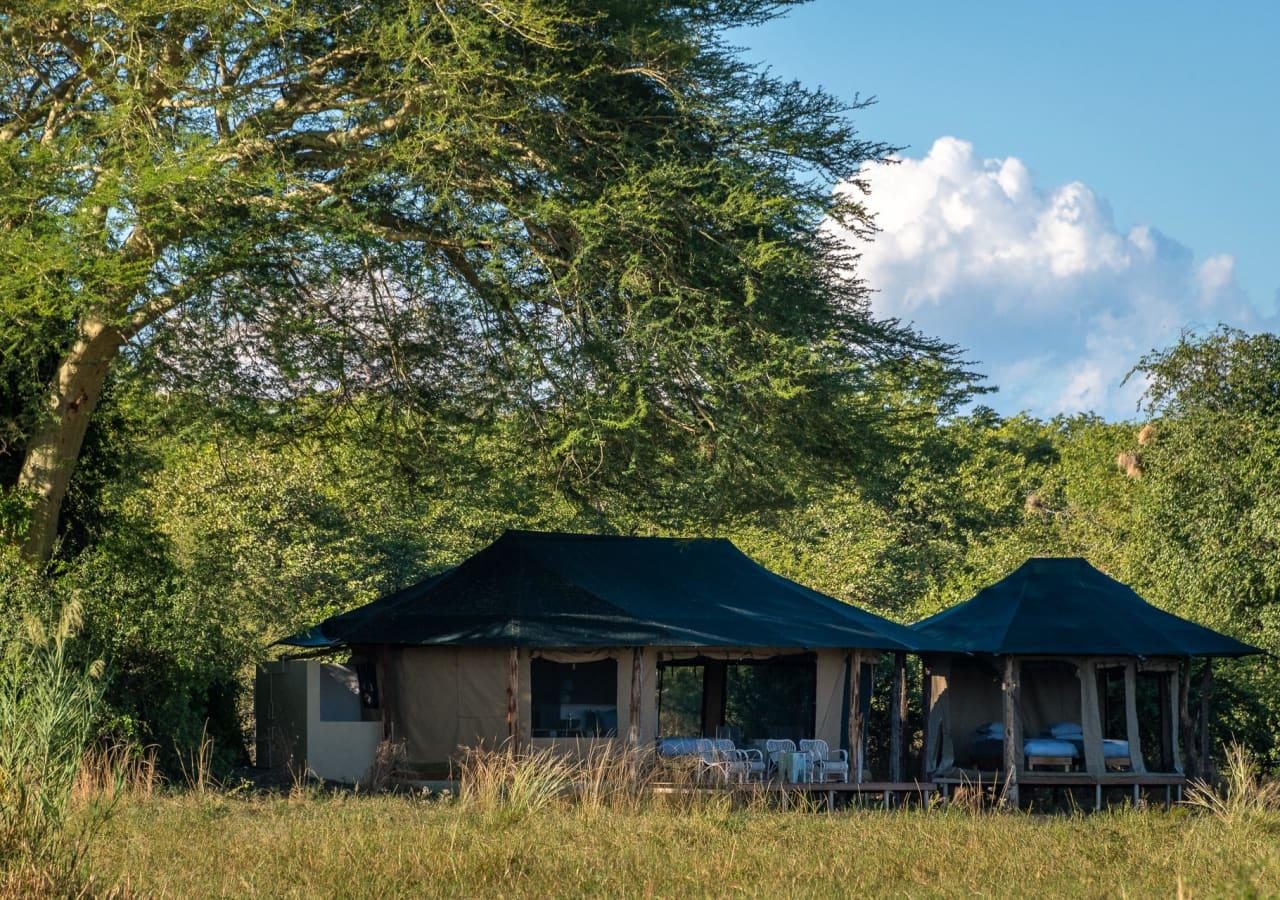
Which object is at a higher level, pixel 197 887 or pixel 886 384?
pixel 886 384

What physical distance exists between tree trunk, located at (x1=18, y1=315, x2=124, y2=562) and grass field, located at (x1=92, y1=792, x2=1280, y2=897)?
Answer: 423 centimetres

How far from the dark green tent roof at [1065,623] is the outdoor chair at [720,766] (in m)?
3.58

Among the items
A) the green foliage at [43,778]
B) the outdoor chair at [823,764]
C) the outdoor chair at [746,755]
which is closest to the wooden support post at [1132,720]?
the outdoor chair at [823,764]

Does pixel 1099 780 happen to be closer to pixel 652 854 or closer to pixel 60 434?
pixel 652 854

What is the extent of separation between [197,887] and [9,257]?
752cm

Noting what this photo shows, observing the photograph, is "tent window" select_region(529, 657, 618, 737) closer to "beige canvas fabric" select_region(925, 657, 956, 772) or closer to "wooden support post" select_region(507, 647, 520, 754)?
"wooden support post" select_region(507, 647, 520, 754)

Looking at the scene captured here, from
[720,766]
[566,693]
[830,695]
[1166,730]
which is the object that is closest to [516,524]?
[566,693]

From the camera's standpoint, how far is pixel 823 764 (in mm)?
19781

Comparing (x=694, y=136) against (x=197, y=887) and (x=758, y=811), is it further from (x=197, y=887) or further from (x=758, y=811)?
(x=197, y=887)

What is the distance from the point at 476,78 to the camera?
Result: 1498 cm

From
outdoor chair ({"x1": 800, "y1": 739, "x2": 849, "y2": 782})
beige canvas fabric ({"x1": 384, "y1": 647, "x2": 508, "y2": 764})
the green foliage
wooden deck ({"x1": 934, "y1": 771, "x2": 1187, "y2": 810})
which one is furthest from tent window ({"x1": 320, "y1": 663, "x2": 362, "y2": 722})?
the green foliage

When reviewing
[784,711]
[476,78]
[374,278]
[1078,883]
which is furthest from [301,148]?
[784,711]

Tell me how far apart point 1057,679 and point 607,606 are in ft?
24.8

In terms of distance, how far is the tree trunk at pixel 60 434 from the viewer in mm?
16828
